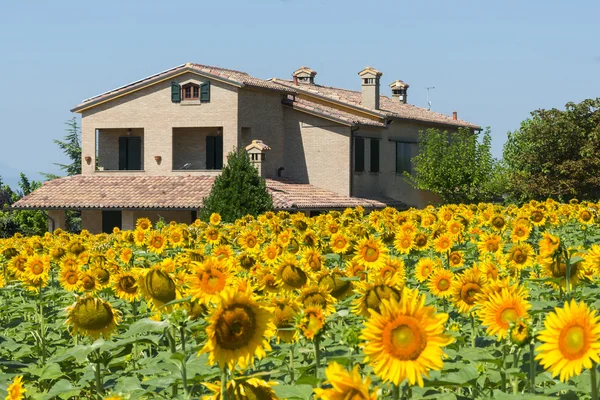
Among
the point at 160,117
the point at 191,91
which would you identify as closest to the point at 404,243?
the point at 191,91

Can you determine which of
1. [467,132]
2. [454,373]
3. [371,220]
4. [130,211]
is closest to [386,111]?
[467,132]

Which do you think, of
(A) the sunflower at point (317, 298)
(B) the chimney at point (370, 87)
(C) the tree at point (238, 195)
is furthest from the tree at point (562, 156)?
(A) the sunflower at point (317, 298)

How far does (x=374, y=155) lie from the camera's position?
158ft

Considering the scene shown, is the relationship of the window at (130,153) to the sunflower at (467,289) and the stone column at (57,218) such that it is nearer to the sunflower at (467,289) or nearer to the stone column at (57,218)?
the stone column at (57,218)

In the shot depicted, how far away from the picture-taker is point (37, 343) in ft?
29.5

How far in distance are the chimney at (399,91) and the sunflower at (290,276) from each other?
55.9 meters

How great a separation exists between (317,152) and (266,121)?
2.62m

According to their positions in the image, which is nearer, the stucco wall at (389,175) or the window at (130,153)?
the window at (130,153)

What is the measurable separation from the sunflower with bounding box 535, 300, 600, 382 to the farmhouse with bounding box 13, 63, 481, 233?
3758 cm

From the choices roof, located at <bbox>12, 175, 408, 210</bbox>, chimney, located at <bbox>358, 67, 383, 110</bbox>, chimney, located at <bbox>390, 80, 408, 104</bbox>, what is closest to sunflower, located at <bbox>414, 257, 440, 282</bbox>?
roof, located at <bbox>12, 175, 408, 210</bbox>

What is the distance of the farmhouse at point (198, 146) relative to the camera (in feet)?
142

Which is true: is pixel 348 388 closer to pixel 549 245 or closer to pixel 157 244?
pixel 549 245

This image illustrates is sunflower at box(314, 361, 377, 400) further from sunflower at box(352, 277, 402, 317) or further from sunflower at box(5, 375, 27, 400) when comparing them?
sunflower at box(5, 375, 27, 400)

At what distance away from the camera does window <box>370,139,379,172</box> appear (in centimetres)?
4791
